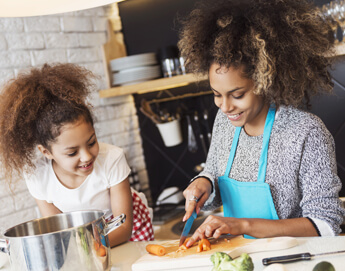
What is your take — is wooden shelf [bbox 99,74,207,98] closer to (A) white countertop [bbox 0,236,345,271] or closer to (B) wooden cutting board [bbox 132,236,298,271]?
(A) white countertop [bbox 0,236,345,271]

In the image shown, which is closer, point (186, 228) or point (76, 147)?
point (186, 228)

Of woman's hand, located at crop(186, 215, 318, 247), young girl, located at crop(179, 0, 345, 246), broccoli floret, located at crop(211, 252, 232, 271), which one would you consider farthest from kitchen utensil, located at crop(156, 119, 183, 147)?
broccoli floret, located at crop(211, 252, 232, 271)

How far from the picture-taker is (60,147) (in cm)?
152

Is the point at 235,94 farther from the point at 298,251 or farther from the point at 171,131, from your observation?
the point at 171,131

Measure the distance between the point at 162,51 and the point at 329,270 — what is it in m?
1.97

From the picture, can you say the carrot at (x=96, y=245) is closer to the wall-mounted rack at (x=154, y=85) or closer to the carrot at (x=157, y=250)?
the carrot at (x=157, y=250)

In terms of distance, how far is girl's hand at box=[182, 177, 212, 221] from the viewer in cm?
144

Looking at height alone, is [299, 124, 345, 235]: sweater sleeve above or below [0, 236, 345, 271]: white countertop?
above

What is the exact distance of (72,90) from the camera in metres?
1.51

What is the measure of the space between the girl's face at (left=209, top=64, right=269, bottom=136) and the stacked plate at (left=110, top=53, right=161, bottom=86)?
1.15 m

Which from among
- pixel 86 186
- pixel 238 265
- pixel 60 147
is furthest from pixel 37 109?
pixel 238 265

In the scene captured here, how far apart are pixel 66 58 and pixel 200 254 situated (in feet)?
5.50

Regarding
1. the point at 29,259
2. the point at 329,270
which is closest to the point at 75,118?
the point at 29,259

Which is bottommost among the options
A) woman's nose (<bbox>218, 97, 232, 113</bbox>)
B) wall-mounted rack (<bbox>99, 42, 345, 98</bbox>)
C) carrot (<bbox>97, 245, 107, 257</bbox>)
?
carrot (<bbox>97, 245, 107, 257</bbox>)
